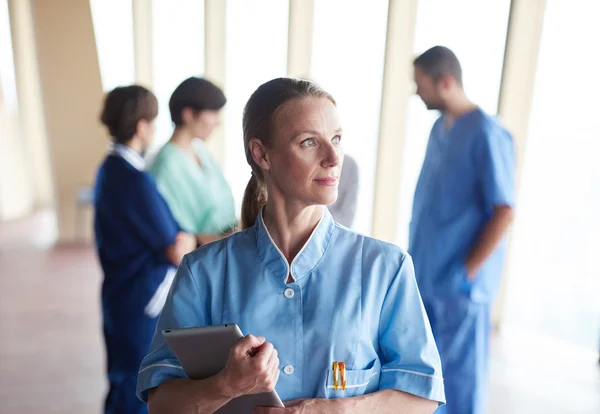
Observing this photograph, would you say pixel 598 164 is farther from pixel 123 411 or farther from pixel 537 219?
pixel 123 411

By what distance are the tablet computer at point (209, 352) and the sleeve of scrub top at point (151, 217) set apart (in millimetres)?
1060

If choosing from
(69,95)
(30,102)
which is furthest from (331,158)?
(30,102)

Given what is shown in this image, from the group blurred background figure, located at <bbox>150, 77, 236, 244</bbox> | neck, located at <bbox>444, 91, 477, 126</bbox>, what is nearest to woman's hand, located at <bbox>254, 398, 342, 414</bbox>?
blurred background figure, located at <bbox>150, 77, 236, 244</bbox>

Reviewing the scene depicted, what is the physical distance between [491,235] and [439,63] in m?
0.63

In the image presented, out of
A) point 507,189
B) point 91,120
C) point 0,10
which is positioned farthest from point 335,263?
point 0,10

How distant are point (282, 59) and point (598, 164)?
7.78 feet

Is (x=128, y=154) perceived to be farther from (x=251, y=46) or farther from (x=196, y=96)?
(x=251, y=46)

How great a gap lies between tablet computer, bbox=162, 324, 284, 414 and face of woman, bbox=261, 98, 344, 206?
297 mm

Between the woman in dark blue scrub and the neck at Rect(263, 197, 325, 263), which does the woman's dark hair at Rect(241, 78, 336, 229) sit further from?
the woman in dark blue scrub

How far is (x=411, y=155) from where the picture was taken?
168 inches

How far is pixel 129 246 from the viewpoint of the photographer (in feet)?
6.79

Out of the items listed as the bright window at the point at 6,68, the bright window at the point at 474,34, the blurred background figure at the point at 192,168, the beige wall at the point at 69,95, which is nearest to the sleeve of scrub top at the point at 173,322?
the blurred background figure at the point at 192,168

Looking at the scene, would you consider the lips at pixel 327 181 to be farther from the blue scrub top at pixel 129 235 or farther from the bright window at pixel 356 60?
the bright window at pixel 356 60

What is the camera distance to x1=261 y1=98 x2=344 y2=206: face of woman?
105 cm
